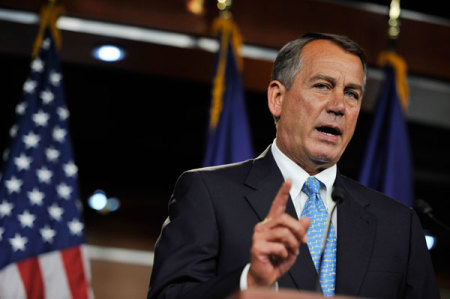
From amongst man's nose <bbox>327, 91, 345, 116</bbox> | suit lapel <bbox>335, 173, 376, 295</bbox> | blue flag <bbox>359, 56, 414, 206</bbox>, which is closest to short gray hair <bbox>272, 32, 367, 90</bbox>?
man's nose <bbox>327, 91, 345, 116</bbox>

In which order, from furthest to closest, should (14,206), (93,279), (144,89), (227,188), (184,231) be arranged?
1. (93,279)
2. (144,89)
3. (14,206)
4. (227,188)
5. (184,231)

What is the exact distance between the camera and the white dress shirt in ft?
5.86

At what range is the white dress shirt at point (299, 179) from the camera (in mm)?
1788

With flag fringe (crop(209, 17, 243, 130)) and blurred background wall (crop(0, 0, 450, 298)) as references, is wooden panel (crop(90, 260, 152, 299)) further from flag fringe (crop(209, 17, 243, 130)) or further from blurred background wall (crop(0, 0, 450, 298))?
flag fringe (crop(209, 17, 243, 130))

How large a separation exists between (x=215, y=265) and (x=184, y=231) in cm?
12

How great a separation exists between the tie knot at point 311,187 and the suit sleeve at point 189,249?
11.1 inches

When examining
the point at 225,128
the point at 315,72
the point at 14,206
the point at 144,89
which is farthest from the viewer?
the point at 144,89

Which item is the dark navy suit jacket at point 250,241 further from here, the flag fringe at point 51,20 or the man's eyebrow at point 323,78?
Result: the flag fringe at point 51,20

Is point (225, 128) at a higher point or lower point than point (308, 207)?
higher

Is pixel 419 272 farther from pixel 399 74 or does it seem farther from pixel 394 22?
pixel 394 22

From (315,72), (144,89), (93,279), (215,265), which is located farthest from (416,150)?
(215,265)

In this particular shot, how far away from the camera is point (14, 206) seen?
11.1 feet

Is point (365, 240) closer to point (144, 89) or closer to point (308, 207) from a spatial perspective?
point (308, 207)

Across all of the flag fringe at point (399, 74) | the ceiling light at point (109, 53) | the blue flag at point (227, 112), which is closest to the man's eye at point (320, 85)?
the blue flag at point (227, 112)
